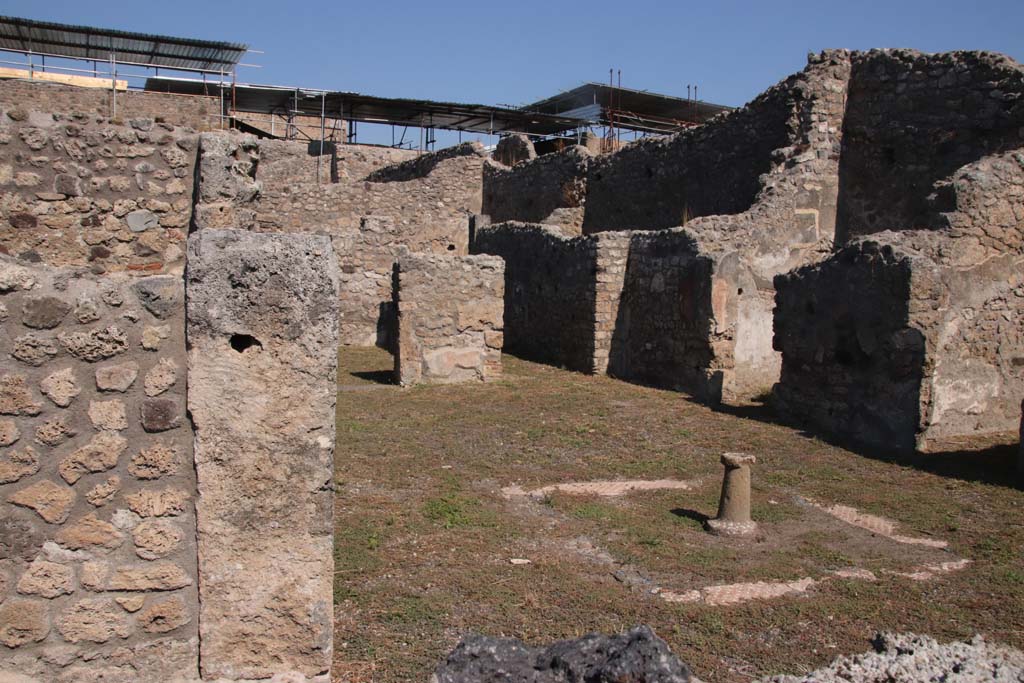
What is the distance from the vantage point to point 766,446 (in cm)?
788

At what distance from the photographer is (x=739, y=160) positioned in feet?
45.2

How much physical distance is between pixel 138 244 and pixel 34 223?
1.94ft

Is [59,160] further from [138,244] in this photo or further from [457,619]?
[457,619]

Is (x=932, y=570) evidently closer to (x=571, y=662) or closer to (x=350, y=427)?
(x=571, y=662)

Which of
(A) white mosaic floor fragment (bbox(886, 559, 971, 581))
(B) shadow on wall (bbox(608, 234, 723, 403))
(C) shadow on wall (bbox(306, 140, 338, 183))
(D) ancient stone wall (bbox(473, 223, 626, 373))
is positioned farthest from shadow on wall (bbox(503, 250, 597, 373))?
(C) shadow on wall (bbox(306, 140, 338, 183))

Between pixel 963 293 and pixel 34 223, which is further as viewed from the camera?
pixel 963 293

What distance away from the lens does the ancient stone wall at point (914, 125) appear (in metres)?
10.9

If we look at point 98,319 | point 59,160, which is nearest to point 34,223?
point 59,160

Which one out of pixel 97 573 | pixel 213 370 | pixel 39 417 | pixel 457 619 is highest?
pixel 213 370

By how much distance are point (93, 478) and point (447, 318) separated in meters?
8.07

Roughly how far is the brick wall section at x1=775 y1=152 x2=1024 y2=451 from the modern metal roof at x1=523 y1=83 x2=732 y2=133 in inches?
681

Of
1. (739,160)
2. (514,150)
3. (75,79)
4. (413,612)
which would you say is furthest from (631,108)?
(413,612)

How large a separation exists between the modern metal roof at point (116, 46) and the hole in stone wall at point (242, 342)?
77.8ft

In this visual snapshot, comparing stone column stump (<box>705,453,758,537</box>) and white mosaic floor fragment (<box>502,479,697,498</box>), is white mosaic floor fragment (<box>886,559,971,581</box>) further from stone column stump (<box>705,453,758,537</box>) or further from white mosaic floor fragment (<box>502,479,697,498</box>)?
white mosaic floor fragment (<box>502,479,697,498</box>)
